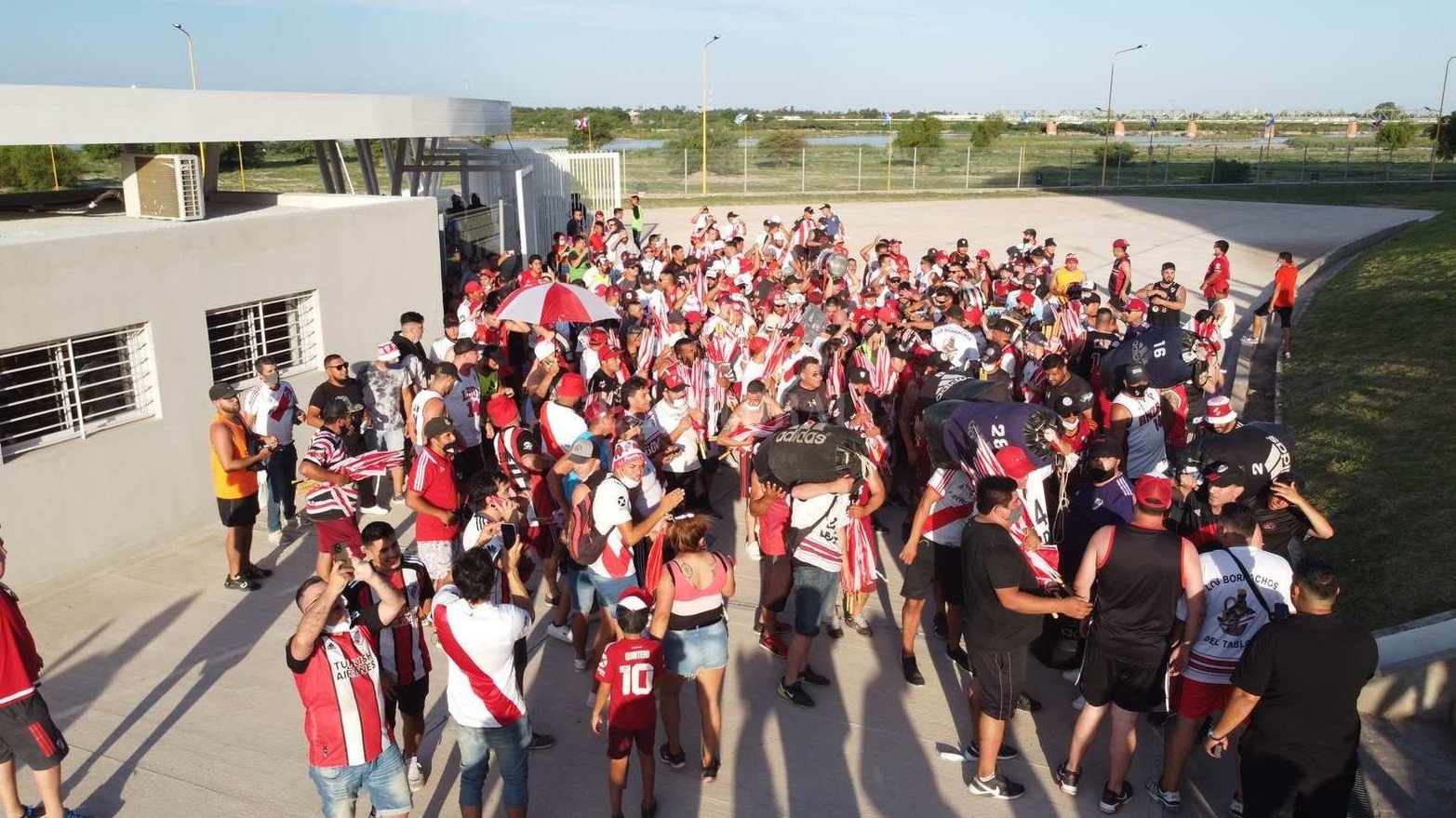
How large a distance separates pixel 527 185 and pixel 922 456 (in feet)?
44.8

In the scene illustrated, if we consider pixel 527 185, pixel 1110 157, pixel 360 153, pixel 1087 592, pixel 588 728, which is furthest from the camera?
pixel 1110 157

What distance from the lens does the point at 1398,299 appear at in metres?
14.8

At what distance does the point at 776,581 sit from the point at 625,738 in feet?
6.19

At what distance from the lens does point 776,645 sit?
272 inches

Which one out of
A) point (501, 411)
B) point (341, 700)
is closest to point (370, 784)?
point (341, 700)

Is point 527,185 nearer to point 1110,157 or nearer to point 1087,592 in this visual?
point 1087,592

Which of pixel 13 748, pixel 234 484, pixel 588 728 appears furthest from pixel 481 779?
pixel 234 484

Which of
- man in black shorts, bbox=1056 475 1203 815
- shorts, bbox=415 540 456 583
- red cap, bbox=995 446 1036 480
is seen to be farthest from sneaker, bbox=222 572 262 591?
man in black shorts, bbox=1056 475 1203 815

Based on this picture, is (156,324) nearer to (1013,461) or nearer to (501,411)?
(501,411)

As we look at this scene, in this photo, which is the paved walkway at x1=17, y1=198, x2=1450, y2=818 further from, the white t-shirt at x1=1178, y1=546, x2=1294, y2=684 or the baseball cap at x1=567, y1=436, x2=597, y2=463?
the baseball cap at x1=567, y1=436, x2=597, y2=463

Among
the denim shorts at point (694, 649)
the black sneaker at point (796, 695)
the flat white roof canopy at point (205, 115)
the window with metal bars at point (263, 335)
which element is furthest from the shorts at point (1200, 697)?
the flat white roof canopy at point (205, 115)

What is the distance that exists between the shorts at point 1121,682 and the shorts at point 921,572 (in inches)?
49.2

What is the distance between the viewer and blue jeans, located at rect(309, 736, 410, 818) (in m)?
4.39

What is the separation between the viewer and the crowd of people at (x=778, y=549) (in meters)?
4.50
